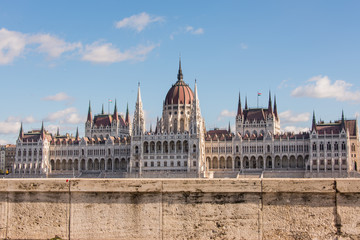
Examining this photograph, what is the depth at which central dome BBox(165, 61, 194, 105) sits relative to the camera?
136 m

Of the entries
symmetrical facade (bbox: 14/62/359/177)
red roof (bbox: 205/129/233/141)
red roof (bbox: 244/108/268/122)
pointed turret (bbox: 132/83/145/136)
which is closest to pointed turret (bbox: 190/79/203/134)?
symmetrical facade (bbox: 14/62/359/177)

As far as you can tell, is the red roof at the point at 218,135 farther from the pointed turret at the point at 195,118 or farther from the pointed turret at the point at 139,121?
the pointed turret at the point at 139,121

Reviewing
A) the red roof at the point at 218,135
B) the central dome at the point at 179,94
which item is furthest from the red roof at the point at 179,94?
the red roof at the point at 218,135

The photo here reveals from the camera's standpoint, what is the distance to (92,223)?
12.9 metres

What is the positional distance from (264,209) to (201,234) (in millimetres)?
1745

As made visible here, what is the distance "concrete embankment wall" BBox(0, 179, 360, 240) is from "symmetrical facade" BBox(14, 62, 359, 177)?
99.4m

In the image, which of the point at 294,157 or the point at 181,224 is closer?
the point at 181,224

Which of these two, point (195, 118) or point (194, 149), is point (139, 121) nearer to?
point (195, 118)

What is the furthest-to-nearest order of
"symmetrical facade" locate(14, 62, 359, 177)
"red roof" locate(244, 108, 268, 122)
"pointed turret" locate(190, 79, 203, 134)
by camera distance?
"red roof" locate(244, 108, 268, 122)
"pointed turret" locate(190, 79, 203, 134)
"symmetrical facade" locate(14, 62, 359, 177)

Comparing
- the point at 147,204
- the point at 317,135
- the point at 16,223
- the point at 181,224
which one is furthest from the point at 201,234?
the point at 317,135

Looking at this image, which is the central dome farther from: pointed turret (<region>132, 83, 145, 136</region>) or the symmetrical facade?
pointed turret (<region>132, 83, 145, 136</region>)

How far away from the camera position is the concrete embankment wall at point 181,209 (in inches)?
483

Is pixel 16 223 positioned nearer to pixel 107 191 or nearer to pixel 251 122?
pixel 107 191

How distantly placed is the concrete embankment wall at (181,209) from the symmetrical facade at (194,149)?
9937 cm
